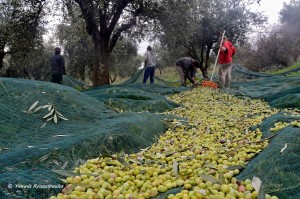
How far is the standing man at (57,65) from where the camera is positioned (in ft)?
34.4

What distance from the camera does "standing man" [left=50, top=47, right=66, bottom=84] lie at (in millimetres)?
10475

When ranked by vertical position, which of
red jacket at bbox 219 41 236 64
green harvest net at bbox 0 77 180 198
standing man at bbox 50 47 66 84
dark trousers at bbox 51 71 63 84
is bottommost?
green harvest net at bbox 0 77 180 198

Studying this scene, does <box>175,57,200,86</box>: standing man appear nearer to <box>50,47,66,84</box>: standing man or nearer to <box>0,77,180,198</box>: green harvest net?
<box>50,47,66,84</box>: standing man

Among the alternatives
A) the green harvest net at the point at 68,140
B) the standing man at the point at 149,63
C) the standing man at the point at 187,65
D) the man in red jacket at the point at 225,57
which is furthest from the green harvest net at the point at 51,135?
the standing man at the point at 149,63

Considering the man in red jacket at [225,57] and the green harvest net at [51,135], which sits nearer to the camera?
the green harvest net at [51,135]

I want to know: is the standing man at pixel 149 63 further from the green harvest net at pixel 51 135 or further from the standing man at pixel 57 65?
the green harvest net at pixel 51 135

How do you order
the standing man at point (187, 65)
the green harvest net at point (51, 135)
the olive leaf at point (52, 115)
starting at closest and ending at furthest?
1. the green harvest net at point (51, 135)
2. the olive leaf at point (52, 115)
3. the standing man at point (187, 65)

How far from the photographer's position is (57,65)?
34.6 feet

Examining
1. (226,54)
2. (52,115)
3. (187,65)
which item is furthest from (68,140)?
(187,65)

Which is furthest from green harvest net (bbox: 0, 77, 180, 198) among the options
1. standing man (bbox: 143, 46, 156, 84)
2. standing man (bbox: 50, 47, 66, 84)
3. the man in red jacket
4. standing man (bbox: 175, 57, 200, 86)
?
standing man (bbox: 143, 46, 156, 84)

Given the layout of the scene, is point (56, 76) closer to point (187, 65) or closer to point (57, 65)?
point (57, 65)

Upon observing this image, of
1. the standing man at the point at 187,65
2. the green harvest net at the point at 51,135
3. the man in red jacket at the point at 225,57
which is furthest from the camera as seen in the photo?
the standing man at the point at 187,65

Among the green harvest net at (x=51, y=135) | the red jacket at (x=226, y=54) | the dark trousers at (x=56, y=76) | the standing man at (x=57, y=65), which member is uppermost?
the red jacket at (x=226, y=54)

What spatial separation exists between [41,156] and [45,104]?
172 centimetres
